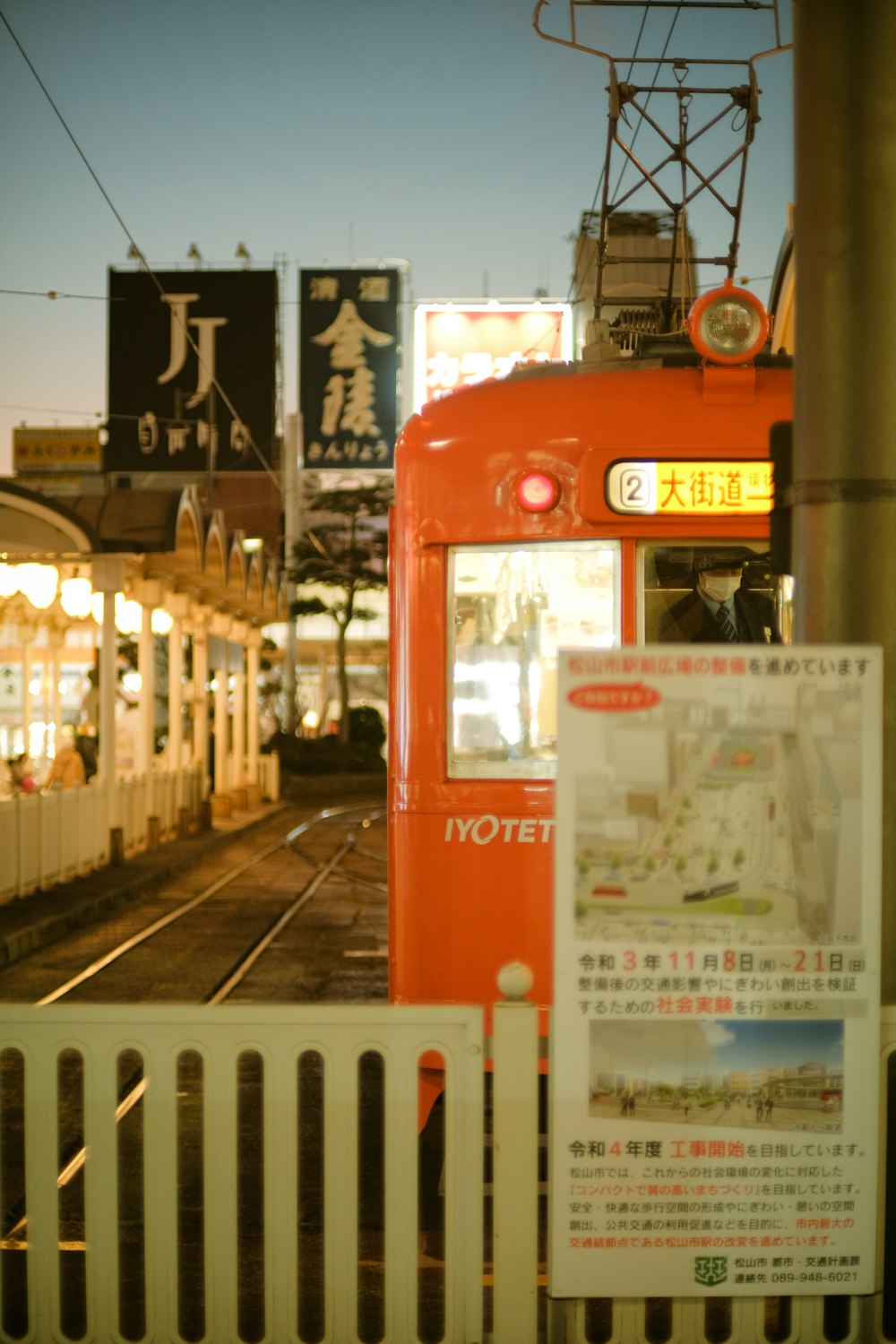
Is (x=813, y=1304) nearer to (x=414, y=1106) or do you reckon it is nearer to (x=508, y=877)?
(x=414, y=1106)

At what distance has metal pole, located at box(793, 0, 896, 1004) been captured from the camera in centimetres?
339

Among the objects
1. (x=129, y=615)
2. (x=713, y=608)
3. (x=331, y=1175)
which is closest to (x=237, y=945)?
(x=713, y=608)

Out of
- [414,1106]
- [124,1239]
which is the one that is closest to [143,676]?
[124,1239]

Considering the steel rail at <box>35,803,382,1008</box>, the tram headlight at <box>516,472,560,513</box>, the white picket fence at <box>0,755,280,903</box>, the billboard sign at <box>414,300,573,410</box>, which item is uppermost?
the billboard sign at <box>414,300,573,410</box>

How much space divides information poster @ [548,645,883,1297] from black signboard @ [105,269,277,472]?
12234 mm

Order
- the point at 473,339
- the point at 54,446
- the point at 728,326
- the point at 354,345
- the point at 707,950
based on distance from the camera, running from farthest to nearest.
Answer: the point at 54,446 < the point at 473,339 < the point at 354,345 < the point at 728,326 < the point at 707,950

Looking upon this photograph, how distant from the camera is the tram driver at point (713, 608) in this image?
5.07 metres

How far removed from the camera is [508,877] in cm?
499

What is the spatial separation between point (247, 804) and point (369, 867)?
400 inches

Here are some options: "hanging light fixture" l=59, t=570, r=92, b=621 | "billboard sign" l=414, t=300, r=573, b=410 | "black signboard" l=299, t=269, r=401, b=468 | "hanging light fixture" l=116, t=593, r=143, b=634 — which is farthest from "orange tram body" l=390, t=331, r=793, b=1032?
"hanging light fixture" l=116, t=593, r=143, b=634

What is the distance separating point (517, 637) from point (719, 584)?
2.57 ft

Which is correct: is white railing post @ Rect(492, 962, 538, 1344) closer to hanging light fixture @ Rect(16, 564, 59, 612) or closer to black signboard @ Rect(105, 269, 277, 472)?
black signboard @ Rect(105, 269, 277, 472)

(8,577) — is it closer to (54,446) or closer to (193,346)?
(193,346)

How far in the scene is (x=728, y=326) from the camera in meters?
5.09
